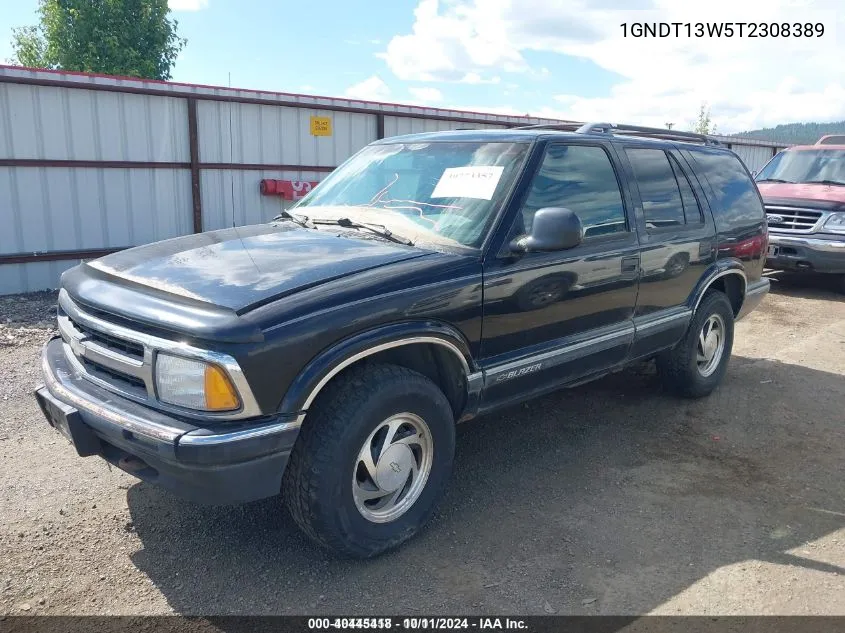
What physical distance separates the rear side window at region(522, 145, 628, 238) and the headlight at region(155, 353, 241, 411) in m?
1.79

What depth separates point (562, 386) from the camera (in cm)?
406

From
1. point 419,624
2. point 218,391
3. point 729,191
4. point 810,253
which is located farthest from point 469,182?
point 810,253

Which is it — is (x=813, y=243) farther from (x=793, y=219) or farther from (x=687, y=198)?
(x=687, y=198)

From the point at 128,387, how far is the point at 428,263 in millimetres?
1414

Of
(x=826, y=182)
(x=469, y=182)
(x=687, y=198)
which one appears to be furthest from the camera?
(x=826, y=182)

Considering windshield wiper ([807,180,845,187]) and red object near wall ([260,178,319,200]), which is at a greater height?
windshield wiper ([807,180,845,187])

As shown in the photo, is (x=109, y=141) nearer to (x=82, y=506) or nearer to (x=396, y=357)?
(x=82, y=506)

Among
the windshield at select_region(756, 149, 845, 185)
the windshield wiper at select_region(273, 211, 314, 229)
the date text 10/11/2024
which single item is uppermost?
the windshield at select_region(756, 149, 845, 185)

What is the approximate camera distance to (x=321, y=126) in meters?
11.6

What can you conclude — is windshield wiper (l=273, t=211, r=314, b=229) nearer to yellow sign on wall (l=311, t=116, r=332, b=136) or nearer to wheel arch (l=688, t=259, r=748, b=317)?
wheel arch (l=688, t=259, r=748, b=317)

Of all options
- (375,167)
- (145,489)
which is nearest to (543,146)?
(375,167)

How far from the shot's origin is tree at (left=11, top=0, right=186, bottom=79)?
24.3 m

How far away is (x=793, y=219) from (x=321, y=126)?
24.4ft

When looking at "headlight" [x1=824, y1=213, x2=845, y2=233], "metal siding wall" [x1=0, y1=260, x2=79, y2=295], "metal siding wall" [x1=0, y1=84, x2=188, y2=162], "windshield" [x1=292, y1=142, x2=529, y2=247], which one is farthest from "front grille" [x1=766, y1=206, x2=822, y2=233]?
"metal siding wall" [x1=0, y1=260, x2=79, y2=295]
